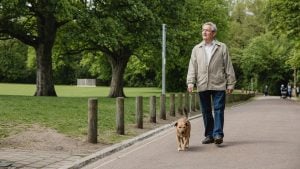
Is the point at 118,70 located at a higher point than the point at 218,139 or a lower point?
higher

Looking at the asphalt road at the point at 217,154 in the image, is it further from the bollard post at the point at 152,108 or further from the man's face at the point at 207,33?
the bollard post at the point at 152,108

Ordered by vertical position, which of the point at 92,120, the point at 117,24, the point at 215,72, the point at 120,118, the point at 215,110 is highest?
the point at 117,24

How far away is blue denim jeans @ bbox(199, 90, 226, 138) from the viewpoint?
9.20 meters

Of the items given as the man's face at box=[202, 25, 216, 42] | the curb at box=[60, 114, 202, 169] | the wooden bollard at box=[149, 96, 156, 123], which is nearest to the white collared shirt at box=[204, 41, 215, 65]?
the man's face at box=[202, 25, 216, 42]

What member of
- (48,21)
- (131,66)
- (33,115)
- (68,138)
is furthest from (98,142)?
(131,66)

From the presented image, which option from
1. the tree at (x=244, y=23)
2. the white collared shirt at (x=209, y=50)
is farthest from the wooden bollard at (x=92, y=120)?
the tree at (x=244, y=23)

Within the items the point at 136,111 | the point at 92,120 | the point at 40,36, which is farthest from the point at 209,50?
the point at 40,36

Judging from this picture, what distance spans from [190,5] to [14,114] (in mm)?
23706

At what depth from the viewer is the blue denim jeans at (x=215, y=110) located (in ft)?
30.2

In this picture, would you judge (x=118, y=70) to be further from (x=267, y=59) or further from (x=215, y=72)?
(x=267, y=59)

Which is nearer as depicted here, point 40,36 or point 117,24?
point 117,24

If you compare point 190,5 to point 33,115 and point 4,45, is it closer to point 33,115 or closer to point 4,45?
point 4,45

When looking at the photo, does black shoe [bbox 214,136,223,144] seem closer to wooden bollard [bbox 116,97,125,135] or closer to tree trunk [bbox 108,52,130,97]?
wooden bollard [bbox 116,97,125,135]

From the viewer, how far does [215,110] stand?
9328 millimetres
